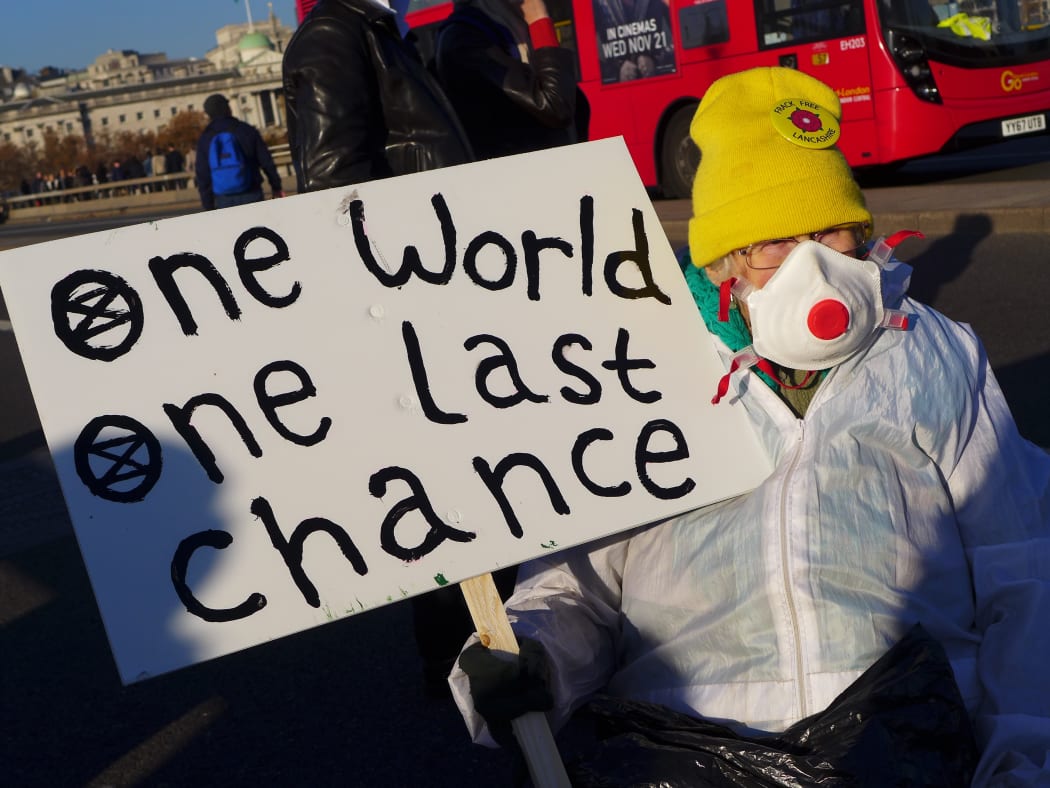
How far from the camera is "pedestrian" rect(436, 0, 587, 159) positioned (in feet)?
14.4

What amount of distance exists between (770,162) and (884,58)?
1056 centimetres

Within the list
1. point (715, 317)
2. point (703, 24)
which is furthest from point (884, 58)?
point (715, 317)

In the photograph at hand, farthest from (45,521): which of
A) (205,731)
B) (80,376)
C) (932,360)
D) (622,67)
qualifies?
(622,67)

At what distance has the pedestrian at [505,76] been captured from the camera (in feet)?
14.4

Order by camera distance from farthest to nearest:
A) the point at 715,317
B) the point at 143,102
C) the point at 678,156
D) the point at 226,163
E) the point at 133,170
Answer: the point at 143,102
the point at 133,170
the point at 678,156
the point at 226,163
the point at 715,317

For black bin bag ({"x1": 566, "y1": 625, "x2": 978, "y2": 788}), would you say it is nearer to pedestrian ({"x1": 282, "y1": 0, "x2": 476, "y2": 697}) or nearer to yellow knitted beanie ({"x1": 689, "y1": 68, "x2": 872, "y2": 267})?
yellow knitted beanie ({"x1": 689, "y1": 68, "x2": 872, "y2": 267})

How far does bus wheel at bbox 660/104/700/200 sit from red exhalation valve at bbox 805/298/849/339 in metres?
12.2

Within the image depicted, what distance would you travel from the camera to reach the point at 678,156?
14062 mm

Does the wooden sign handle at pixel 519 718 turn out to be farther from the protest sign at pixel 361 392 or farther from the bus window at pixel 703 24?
the bus window at pixel 703 24

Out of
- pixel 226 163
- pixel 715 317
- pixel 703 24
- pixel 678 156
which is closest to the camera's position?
pixel 715 317

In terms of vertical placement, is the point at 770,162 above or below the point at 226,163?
above

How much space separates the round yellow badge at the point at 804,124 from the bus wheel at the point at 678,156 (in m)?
12.0

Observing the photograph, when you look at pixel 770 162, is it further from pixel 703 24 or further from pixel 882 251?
pixel 703 24

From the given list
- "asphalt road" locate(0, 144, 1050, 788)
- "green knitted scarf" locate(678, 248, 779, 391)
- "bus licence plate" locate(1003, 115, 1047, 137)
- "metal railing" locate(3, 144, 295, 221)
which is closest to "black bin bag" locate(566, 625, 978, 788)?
"green knitted scarf" locate(678, 248, 779, 391)
